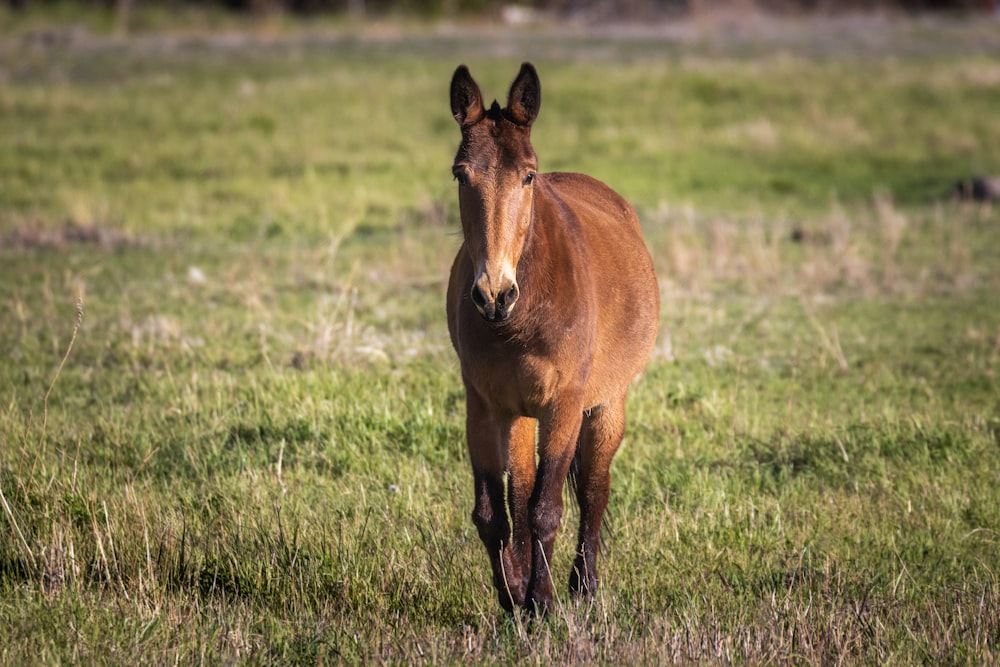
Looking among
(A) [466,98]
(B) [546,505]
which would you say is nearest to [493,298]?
(A) [466,98]

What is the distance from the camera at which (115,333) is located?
10.4 m

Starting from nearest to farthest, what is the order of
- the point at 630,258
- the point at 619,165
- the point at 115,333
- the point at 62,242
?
the point at 630,258, the point at 115,333, the point at 62,242, the point at 619,165

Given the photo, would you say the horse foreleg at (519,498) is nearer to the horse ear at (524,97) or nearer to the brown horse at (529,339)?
the brown horse at (529,339)

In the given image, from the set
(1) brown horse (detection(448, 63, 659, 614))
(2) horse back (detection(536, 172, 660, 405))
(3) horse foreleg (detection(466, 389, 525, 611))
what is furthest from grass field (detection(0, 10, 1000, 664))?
(2) horse back (detection(536, 172, 660, 405))

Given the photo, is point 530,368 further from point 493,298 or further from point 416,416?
point 416,416

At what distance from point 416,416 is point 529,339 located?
2.79 m

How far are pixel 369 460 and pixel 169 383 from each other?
2282mm

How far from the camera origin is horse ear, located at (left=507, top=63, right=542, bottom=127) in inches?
192

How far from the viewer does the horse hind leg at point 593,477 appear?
5.70 meters

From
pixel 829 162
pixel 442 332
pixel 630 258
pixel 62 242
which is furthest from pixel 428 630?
pixel 829 162

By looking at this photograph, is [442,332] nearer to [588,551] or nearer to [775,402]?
[775,402]

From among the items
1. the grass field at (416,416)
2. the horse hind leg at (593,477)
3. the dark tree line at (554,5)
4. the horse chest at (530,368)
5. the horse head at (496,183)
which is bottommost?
the grass field at (416,416)

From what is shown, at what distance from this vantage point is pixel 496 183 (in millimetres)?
4629

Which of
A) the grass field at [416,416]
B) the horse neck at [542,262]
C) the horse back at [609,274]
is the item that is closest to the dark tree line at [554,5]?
the grass field at [416,416]
